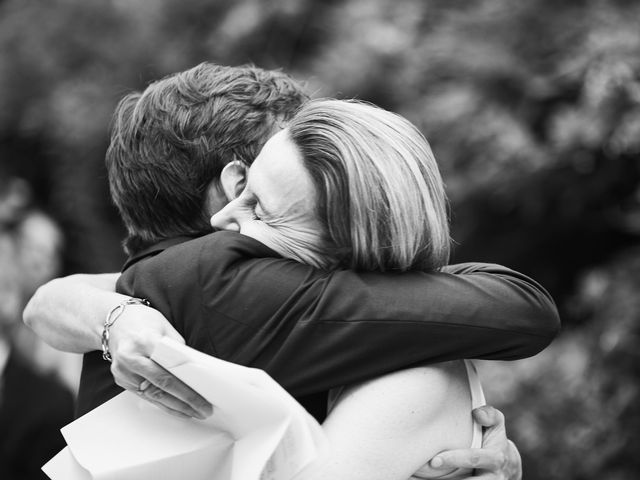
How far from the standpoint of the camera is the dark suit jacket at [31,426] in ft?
14.5

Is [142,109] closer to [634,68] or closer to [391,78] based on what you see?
[634,68]

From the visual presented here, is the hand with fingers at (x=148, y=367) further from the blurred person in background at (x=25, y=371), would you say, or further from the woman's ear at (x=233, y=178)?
the blurred person in background at (x=25, y=371)

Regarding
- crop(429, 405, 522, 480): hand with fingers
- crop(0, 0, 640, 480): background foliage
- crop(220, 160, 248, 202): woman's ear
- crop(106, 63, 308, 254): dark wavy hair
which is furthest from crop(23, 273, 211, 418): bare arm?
crop(0, 0, 640, 480): background foliage

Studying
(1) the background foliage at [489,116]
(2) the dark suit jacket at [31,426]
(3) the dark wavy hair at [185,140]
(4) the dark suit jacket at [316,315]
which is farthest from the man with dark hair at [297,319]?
(2) the dark suit jacket at [31,426]

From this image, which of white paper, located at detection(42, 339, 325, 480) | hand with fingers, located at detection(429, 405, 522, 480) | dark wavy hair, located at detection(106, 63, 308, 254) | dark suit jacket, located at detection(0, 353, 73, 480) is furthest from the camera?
dark suit jacket, located at detection(0, 353, 73, 480)

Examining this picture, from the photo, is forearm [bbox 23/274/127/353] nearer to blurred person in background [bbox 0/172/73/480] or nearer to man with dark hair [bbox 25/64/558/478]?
man with dark hair [bbox 25/64/558/478]

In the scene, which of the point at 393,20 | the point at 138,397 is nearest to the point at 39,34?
the point at 393,20

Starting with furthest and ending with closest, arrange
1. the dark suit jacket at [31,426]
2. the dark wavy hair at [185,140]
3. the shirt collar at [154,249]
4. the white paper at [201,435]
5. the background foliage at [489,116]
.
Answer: the dark suit jacket at [31,426]
the background foliage at [489,116]
the dark wavy hair at [185,140]
the shirt collar at [154,249]
the white paper at [201,435]

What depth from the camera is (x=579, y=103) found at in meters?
4.02

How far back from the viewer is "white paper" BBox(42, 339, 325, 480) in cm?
A: 143

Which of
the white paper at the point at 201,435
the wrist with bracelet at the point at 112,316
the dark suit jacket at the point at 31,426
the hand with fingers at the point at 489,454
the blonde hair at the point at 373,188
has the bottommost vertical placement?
the dark suit jacket at the point at 31,426

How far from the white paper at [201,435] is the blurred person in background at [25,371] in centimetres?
297

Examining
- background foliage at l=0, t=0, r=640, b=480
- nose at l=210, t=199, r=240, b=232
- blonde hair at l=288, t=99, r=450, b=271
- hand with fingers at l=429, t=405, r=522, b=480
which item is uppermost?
blonde hair at l=288, t=99, r=450, b=271

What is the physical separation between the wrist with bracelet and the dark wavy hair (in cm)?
31
